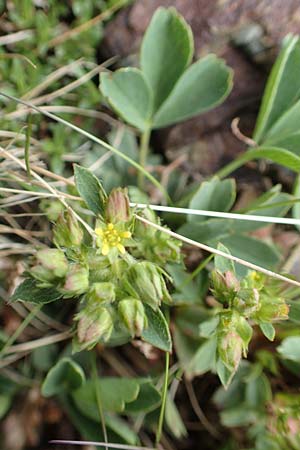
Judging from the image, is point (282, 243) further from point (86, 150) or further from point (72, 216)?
point (72, 216)

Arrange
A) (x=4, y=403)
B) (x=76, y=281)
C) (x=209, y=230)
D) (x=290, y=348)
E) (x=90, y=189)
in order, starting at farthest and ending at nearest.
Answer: (x=4, y=403) < (x=209, y=230) < (x=290, y=348) < (x=90, y=189) < (x=76, y=281)

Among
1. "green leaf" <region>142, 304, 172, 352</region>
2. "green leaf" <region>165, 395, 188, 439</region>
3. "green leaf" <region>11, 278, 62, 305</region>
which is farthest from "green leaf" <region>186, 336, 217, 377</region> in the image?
"green leaf" <region>11, 278, 62, 305</region>

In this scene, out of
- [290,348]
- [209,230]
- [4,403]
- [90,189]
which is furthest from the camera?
[4,403]

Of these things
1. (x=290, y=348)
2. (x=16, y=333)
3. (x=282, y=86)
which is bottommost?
(x=290, y=348)

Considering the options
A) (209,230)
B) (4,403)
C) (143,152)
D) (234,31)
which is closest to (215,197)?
(209,230)

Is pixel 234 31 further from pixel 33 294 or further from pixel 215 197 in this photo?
pixel 33 294

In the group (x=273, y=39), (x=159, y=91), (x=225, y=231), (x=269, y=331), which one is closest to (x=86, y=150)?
(x=159, y=91)
